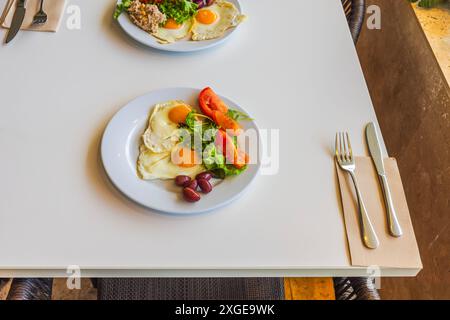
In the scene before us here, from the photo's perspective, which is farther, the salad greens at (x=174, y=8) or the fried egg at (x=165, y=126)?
the salad greens at (x=174, y=8)

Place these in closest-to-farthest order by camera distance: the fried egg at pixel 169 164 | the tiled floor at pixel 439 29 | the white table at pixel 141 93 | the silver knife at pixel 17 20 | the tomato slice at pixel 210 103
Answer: the white table at pixel 141 93 → the fried egg at pixel 169 164 → the tomato slice at pixel 210 103 → the silver knife at pixel 17 20 → the tiled floor at pixel 439 29

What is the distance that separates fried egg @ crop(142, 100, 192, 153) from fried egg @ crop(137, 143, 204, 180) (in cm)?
2

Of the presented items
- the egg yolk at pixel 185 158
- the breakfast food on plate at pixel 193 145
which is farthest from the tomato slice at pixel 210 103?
the egg yolk at pixel 185 158

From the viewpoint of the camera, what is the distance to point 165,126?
991 mm

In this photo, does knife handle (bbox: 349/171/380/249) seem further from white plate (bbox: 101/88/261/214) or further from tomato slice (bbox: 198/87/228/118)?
tomato slice (bbox: 198/87/228/118)

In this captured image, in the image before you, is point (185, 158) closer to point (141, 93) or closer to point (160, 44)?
point (141, 93)

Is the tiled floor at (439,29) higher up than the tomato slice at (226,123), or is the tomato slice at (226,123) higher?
the tiled floor at (439,29)

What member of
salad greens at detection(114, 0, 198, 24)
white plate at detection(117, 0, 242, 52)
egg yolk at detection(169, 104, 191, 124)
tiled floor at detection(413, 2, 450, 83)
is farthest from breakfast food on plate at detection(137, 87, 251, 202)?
tiled floor at detection(413, 2, 450, 83)

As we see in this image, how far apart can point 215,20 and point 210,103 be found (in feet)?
1.20

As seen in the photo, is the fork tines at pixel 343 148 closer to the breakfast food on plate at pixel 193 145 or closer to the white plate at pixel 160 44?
the breakfast food on plate at pixel 193 145

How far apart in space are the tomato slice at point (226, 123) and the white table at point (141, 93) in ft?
0.33

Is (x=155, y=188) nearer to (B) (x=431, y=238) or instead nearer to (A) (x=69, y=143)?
(A) (x=69, y=143)

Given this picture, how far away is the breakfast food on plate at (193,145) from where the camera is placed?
912 mm

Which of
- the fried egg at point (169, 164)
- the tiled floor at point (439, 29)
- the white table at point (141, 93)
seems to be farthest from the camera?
the tiled floor at point (439, 29)
